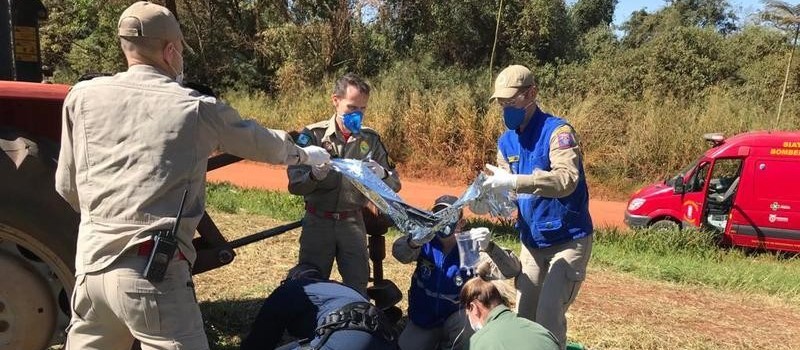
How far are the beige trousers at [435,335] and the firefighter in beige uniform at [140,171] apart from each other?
67.0 inches

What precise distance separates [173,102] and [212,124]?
0.47 ft

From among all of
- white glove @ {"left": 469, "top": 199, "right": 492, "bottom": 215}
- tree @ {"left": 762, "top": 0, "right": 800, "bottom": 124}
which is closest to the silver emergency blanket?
white glove @ {"left": 469, "top": 199, "right": 492, "bottom": 215}

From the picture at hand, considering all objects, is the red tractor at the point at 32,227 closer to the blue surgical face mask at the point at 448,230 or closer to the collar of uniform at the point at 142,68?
the collar of uniform at the point at 142,68

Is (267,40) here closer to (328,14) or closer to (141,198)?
(328,14)

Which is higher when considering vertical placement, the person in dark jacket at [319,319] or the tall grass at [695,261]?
the person in dark jacket at [319,319]

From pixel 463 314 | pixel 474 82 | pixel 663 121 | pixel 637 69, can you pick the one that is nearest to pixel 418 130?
pixel 474 82

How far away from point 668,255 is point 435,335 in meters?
5.99

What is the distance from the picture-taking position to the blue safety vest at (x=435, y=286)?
379cm

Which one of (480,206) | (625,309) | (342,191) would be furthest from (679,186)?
(342,191)

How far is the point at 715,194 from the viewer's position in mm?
11133

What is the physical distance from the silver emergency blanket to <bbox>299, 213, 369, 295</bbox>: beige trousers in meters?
0.40

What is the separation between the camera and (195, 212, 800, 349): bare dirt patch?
465 cm

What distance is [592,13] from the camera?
33156mm

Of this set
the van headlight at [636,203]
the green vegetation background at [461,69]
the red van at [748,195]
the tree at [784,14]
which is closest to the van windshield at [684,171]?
the red van at [748,195]
